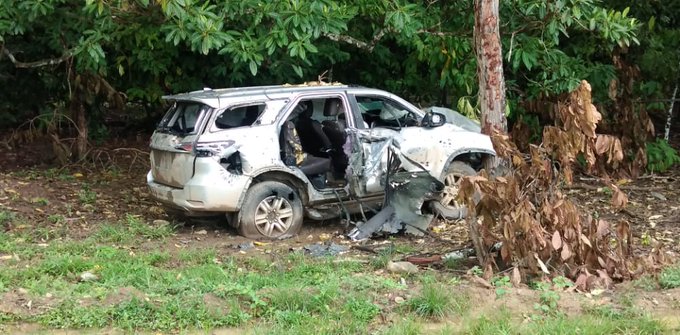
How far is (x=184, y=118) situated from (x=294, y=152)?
1296 mm

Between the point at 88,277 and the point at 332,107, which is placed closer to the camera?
the point at 88,277

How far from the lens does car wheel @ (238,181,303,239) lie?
8.62 metres

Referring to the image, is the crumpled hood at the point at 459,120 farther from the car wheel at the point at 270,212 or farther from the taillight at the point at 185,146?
the taillight at the point at 185,146

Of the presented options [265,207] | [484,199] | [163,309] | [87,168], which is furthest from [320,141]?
[87,168]

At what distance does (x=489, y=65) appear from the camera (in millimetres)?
8688

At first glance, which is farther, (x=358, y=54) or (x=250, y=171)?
(x=358, y=54)

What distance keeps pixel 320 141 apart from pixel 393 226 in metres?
1.56

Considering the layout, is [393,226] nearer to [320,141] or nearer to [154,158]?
[320,141]

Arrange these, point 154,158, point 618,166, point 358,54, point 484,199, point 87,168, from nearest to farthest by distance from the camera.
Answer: point 484,199, point 154,158, point 618,166, point 87,168, point 358,54

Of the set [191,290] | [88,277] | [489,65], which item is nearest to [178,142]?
[88,277]

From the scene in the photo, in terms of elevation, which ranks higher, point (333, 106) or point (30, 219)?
point (333, 106)

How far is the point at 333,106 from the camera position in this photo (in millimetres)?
9453

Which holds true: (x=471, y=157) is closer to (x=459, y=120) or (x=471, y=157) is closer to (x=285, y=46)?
(x=459, y=120)

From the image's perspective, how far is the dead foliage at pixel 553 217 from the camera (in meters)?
6.47
